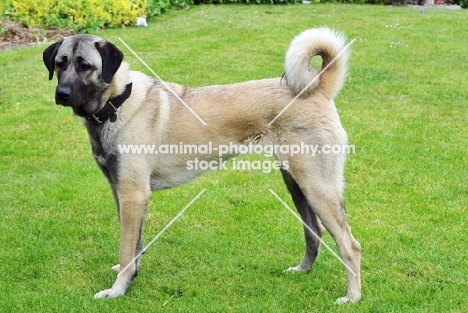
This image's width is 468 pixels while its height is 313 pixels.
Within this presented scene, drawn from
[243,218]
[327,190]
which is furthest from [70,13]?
[327,190]

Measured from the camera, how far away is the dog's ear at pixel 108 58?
11.7 ft

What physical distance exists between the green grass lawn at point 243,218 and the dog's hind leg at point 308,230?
0.31 ft

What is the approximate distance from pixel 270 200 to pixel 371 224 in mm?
920

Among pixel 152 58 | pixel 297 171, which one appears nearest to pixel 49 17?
pixel 152 58

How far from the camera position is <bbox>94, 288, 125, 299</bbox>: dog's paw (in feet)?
12.2

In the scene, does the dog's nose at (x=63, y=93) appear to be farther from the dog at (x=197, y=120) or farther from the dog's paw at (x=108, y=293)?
the dog's paw at (x=108, y=293)

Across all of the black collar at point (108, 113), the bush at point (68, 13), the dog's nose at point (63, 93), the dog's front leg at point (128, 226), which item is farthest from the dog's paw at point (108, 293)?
the bush at point (68, 13)

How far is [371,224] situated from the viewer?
466 cm

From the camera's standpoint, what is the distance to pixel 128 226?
12.2 feet

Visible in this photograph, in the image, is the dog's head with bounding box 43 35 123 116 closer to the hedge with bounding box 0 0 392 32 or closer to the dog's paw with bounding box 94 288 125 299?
the dog's paw with bounding box 94 288 125 299

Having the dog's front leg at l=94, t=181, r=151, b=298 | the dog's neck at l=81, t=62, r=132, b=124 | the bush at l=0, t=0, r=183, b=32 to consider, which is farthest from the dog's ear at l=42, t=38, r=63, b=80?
the bush at l=0, t=0, r=183, b=32

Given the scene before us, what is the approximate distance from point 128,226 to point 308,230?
1.19m

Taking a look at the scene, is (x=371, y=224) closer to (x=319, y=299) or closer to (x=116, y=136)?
(x=319, y=299)

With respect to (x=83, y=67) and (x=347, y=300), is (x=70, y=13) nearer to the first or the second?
(x=83, y=67)
